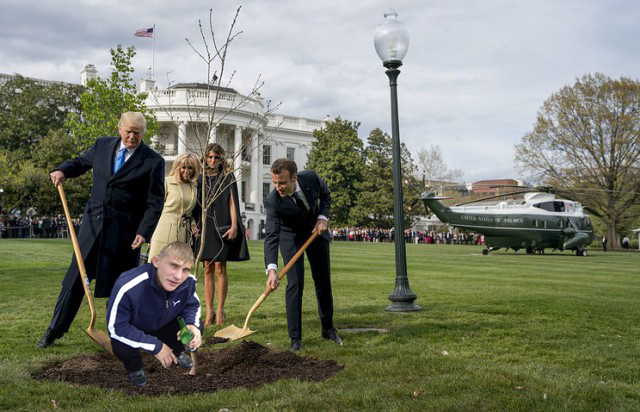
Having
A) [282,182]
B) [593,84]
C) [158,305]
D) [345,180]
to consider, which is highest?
[593,84]

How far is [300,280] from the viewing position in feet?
21.2

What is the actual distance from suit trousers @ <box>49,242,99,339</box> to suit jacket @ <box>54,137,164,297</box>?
24mm

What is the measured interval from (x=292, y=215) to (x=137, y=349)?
2.74 metres

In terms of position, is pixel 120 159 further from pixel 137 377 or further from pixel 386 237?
pixel 386 237

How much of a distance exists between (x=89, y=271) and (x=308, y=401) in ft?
8.97

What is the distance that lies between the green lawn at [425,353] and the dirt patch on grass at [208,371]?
196 millimetres

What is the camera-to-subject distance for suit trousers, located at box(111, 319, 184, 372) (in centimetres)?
390

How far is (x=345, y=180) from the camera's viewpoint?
6962cm

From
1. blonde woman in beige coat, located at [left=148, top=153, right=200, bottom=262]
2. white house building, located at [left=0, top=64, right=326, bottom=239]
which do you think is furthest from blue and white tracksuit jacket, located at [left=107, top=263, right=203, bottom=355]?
white house building, located at [left=0, top=64, right=326, bottom=239]

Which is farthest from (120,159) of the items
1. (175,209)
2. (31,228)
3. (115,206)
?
(31,228)

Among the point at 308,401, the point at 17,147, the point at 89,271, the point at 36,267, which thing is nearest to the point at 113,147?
the point at 89,271

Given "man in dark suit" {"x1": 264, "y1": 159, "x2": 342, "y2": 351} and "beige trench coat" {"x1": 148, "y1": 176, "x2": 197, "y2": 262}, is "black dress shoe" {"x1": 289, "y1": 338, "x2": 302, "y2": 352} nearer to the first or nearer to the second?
"man in dark suit" {"x1": 264, "y1": 159, "x2": 342, "y2": 351}

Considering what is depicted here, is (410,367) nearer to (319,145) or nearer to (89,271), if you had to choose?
(89,271)

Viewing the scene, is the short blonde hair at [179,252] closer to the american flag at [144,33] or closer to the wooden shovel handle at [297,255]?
the wooden shovel handle at [297,255]
